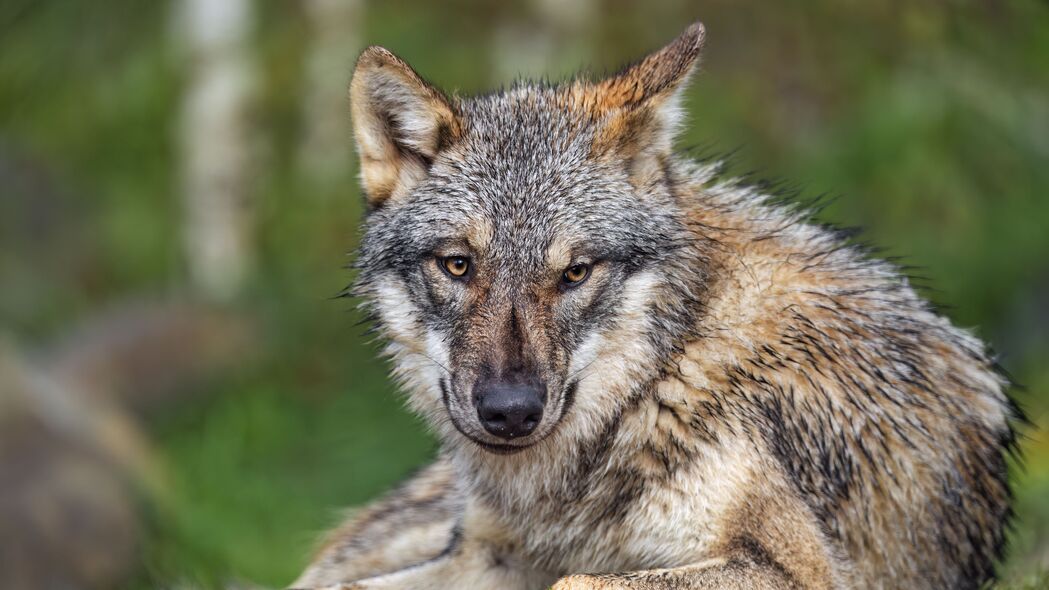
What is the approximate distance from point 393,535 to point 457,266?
1.88 metres

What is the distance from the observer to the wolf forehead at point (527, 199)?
14.9 ft

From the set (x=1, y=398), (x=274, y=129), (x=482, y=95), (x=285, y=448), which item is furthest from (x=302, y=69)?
(x=482, y=95)

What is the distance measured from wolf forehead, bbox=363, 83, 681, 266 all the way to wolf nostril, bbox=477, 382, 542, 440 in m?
0.50

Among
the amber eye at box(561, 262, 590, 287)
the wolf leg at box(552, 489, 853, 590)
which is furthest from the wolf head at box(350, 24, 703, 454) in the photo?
the wolf leg at box(552, 489, 853, 590)

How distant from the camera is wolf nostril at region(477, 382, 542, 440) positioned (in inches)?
168

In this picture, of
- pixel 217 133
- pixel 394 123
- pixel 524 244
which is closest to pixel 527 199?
pixel 524 244

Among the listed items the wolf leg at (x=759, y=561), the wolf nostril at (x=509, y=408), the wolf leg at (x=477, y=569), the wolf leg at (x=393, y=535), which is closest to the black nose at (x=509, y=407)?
the wolf nostril at (x=509, y=408)

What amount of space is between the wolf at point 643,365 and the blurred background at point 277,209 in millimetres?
1511

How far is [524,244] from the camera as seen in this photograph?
4508mm

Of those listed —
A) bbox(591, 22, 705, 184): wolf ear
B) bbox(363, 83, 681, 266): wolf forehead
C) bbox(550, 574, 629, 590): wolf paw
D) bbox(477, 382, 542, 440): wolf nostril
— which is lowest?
bbox(550, 574, 629, 590): wolf paw

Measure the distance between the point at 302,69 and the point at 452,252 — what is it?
11507mm

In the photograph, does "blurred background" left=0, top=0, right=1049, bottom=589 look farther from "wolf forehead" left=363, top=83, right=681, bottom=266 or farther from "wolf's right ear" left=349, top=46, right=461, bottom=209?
"wolf's right ear" left=349, top=46, right=461, bottom=209

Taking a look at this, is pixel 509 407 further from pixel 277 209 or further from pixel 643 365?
pixel 277 209

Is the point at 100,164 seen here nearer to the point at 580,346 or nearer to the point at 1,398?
the point at 1,398
